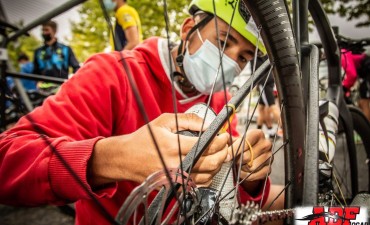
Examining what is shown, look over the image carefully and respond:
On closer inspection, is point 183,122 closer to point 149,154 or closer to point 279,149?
point 149,154

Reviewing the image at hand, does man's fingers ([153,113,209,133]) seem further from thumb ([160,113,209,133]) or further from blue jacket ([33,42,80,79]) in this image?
blue jacket ([33,42,80,79])

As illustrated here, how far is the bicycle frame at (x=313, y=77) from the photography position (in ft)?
2.22

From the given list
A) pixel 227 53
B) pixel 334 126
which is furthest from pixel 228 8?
pixel 334 126

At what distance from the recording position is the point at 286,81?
2.26 ft

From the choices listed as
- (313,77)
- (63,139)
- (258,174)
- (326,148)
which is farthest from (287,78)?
(63,139)

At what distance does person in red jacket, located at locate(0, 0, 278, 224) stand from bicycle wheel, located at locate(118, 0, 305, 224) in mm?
94

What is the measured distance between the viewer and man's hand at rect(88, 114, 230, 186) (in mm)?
457

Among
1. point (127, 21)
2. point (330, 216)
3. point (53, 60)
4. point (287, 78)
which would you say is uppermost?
point (127, 21)

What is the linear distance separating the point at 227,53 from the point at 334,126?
63 centimetres

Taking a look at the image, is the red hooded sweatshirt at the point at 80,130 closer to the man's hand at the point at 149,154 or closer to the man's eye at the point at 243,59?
the man's hand at the point at 149,154

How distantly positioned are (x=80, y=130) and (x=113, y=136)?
0.28 meters

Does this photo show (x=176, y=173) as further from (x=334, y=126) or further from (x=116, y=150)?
(x=334, y=126)

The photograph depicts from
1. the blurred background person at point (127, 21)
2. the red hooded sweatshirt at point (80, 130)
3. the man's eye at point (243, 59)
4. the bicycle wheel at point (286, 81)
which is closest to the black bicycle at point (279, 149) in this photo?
the bicycle wheel at point (286, 81)

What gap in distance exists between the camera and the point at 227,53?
1114 millimetres
